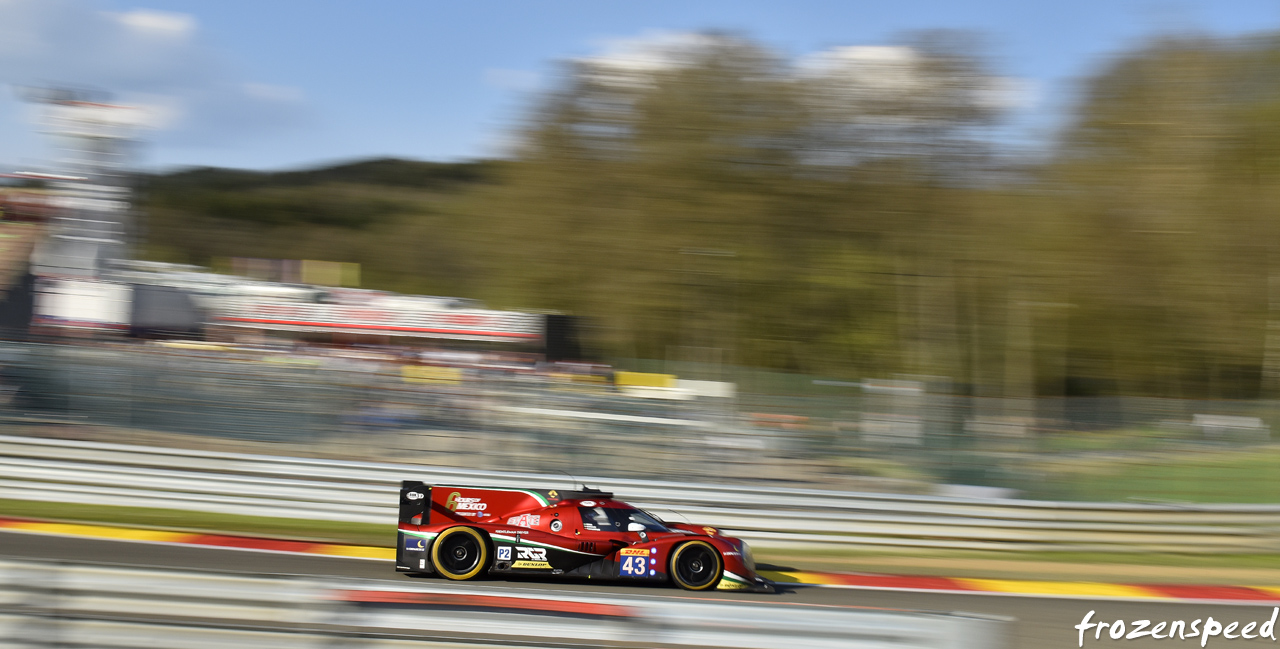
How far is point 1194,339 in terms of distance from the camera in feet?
74.9

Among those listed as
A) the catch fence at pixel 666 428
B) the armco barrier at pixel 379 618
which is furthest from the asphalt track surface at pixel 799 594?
the armco barrier at pixel 379 618

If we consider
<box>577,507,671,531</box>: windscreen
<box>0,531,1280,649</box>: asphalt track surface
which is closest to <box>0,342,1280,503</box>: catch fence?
<box>0,531,1280,649</box>: asphalt track surface

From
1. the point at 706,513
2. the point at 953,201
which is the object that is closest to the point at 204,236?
the point at 953,201

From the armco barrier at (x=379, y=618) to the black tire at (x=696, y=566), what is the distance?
4.81m

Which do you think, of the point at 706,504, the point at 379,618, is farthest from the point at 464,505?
the point at 379,618

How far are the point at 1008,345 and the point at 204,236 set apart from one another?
86.0 meters

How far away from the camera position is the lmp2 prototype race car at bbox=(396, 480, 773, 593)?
852cm

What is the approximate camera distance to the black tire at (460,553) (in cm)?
847

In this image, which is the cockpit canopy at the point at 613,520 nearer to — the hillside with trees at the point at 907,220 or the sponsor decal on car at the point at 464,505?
the sponsor decal on car at the point at 464,505

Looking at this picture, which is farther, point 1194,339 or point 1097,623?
point 1194,339

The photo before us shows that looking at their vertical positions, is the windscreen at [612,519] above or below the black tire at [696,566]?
above

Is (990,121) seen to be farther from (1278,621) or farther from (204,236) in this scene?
(204,236)
